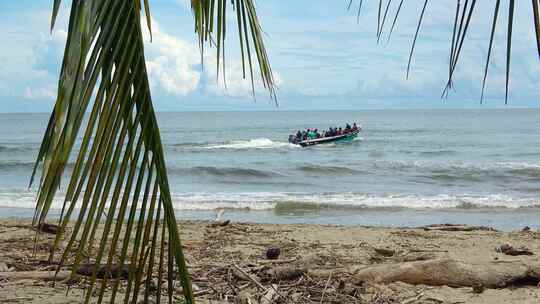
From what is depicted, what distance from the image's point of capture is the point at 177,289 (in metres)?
4.45

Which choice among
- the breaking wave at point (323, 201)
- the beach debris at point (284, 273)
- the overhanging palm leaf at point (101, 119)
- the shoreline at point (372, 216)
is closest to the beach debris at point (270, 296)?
the beach debris at point (284, 273)

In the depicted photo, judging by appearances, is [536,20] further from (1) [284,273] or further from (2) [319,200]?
(2) [319,200]

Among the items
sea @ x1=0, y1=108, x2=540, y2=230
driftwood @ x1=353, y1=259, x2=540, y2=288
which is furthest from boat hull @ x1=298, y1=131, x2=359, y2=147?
driftwood @ x1=353, y1=259, x2=540, y2=288

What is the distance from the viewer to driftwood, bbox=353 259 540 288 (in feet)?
17.4

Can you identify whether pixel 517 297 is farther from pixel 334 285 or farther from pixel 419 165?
pixel 419 165

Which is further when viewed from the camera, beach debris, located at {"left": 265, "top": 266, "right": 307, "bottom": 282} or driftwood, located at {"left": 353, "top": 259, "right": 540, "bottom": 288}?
driftwood, located at {"left": 353, "top": 259, "right": 540, "bottom": 288}

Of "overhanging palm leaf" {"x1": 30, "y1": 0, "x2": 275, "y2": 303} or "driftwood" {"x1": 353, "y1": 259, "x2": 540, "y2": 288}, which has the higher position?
"overhanging palm leaf" {"x1": 30, "y1": 0, "x2": 275, "y2": 303}

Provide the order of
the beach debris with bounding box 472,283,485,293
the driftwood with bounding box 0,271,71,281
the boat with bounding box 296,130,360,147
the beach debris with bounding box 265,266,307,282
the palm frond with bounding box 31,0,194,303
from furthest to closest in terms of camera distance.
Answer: the boat with bounding box 296,130,360,147
the beach debris with bounding box 472,283,485,293
the beach debris with bounding box 265,266,307,282
the driftwood with bounding box 0,271,71,281
the palm frond with bounding box 31,0,194,303

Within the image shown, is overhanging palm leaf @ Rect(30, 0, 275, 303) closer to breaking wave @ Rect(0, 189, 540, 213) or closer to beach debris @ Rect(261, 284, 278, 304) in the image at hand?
beach debris @ Rect(261, 284, 278, 304)

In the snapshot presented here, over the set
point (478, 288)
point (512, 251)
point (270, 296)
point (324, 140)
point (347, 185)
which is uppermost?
point (270, 296)

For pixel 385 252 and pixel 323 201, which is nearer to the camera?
pixel 385 252

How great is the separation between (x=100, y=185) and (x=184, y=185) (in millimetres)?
19170

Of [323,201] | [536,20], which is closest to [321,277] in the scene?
[536,20]

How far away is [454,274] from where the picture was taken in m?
5.35
